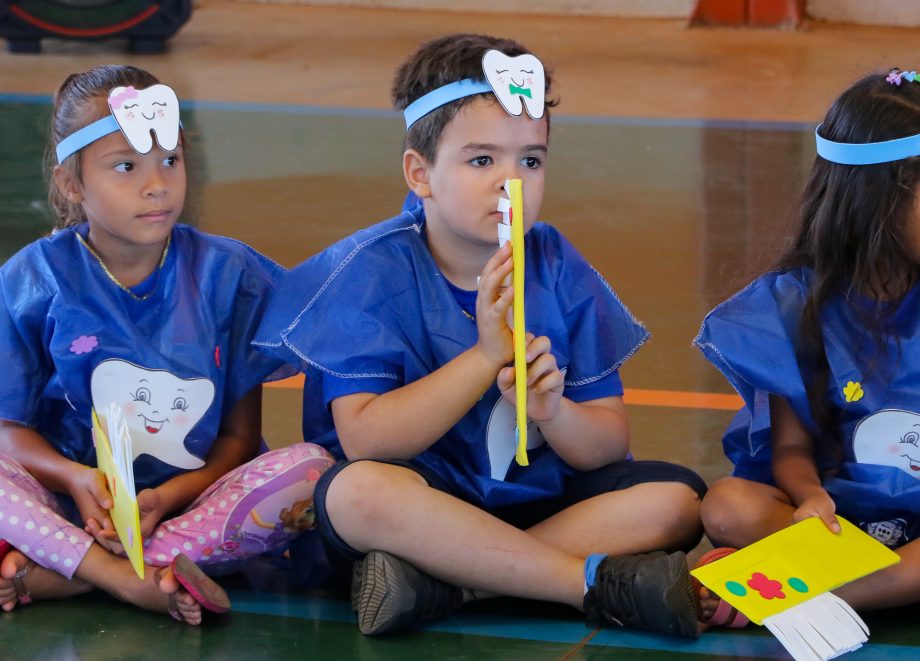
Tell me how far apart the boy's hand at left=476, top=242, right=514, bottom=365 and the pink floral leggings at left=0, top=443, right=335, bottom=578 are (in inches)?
12.0

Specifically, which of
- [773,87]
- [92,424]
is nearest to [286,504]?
[92,424]

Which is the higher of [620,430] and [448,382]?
[448,382]

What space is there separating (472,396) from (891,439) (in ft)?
1.77

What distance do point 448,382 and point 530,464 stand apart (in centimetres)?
22

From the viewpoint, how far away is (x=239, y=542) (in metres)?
1.77

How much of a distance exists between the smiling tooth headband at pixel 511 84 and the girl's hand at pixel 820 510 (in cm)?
58

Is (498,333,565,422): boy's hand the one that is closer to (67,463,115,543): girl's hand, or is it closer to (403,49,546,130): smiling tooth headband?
(403,49,546,130): smiling tooth headband

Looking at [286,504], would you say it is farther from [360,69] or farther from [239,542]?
[360,69]

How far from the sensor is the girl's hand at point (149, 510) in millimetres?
1751

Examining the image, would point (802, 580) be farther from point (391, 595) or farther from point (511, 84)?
point (511, 84)

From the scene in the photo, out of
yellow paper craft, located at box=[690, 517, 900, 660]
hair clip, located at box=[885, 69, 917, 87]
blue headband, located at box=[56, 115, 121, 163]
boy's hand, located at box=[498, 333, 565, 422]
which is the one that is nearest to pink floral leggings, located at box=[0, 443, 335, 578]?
boy's hand, located at box=[498, 333, 565, 422]

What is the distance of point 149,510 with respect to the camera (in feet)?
5.81

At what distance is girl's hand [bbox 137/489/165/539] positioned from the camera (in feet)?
5.74

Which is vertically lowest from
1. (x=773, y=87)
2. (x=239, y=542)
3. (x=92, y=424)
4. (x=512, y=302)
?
(x=773, y=87)
